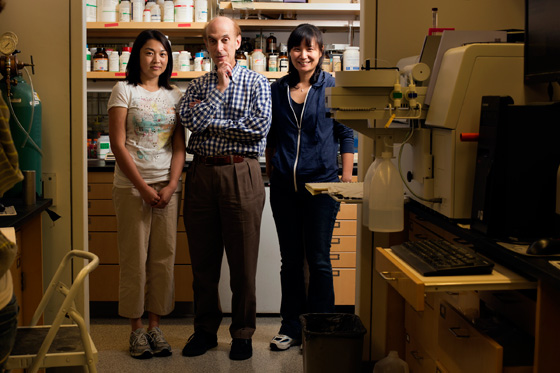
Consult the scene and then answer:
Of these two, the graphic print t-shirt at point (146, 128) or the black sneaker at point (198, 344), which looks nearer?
the graphic print t-shirt at point (146, 128)

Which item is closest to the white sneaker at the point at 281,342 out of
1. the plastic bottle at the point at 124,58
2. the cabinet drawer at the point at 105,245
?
the cabinet drawer at the point at 105,245

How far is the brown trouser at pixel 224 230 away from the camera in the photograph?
2.90 m

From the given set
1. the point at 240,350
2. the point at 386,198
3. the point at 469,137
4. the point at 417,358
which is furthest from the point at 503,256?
the point at 240,350

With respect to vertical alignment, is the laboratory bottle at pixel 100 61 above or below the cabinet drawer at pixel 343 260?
above

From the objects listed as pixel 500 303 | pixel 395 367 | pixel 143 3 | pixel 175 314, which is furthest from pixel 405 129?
pixel 143 3

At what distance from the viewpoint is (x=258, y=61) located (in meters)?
4.23

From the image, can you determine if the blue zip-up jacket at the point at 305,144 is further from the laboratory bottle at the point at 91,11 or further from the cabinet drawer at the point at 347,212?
the laboratory bottle at the point at 91,11

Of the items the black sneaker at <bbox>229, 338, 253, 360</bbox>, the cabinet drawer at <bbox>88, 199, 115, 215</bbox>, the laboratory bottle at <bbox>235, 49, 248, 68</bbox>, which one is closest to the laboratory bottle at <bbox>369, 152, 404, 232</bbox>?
the black sneaker at <bbox>229, 338, 253, 360</bbox>

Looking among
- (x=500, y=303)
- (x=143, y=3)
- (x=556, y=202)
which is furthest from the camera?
(x=143, y=3)

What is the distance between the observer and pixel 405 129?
2.29 metres

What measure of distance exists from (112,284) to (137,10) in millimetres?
1790

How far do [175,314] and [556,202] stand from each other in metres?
2.57

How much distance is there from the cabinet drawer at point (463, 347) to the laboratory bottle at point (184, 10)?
291cm

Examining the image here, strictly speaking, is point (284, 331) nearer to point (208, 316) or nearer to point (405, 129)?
point (208, 316)
